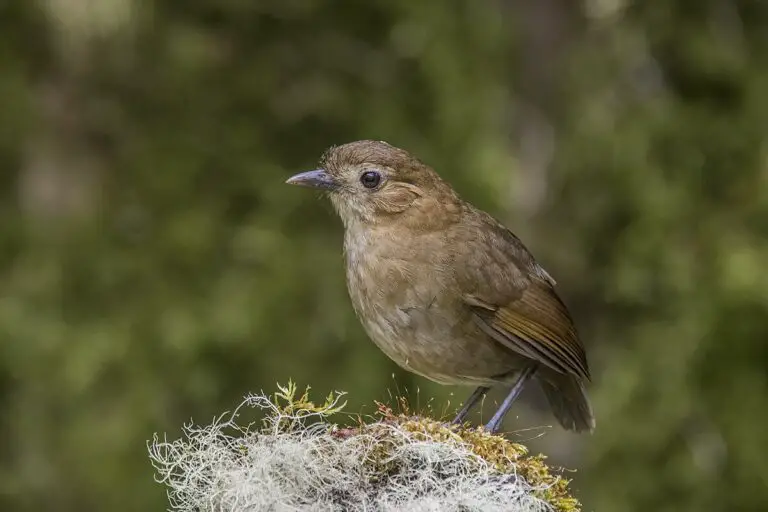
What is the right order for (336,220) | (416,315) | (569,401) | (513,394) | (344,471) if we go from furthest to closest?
1. (336,220)
2. (569,401)
3. (513,394)
4. (416,315)
5. (344,471)

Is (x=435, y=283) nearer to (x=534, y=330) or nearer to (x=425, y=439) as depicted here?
(x=534, y=330)

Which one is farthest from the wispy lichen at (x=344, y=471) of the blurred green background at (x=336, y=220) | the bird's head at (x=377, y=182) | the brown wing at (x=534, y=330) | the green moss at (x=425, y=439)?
the blurred green background at (x=336, y=220)

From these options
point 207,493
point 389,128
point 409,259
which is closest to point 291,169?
point 389,128

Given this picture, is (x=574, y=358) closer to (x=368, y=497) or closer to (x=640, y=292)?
(x=368, y=497)

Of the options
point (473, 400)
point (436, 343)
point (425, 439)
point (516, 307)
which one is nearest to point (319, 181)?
point (436, 343)

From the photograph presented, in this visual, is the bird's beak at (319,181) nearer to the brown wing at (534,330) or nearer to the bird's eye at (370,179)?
the bird's eye at (370,179)

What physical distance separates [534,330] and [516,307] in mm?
110

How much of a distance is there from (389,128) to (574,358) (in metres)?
2.25

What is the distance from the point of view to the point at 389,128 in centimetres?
543

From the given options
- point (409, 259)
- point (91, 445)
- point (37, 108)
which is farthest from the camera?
point (37, 108)

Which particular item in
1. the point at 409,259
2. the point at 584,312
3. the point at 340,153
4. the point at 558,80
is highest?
the point at 558,80

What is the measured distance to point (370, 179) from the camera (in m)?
3.53

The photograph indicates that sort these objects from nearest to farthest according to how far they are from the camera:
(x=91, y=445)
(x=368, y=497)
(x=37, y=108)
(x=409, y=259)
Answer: (x=368, y=497) < (x=409, y=259) < (x=91, y=445) < (x=37, y=108)

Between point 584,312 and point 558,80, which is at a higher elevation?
point 558,80
